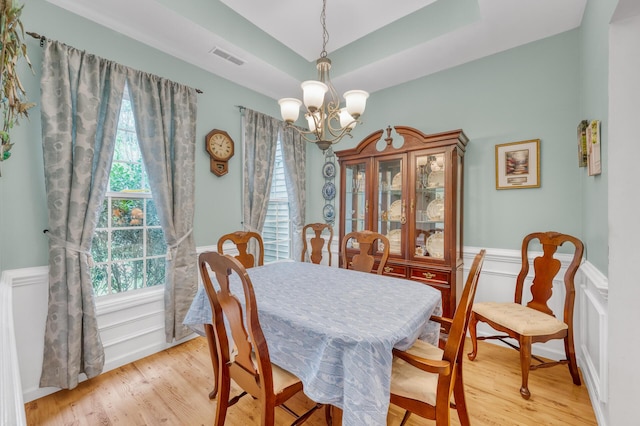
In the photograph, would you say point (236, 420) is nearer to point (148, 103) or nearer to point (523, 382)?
point (523, 382)

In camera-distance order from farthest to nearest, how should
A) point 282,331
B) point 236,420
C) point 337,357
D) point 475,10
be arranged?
point 475,10, point 236,420, point 282,331, point 337,357

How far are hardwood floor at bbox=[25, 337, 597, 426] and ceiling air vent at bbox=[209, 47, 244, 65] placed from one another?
111 inches

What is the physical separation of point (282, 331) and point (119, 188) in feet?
6.72

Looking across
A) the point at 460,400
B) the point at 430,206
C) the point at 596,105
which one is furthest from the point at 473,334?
the point at 596,105

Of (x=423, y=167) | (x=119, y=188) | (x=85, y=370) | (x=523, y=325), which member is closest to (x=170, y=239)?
(x=119, y=188)

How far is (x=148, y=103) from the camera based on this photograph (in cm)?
240

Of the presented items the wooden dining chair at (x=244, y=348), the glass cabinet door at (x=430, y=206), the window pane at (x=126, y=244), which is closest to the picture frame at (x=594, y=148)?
the glass cabinet door at (x=430, y=206)

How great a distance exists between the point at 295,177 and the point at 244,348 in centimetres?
271

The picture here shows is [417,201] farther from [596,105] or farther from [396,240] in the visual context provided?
[596,105]

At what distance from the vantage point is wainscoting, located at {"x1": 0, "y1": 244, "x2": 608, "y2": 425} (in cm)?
144

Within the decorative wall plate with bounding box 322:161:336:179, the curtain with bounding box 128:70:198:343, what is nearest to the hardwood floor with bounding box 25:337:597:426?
the curtain with bounding box 128:70:198:343

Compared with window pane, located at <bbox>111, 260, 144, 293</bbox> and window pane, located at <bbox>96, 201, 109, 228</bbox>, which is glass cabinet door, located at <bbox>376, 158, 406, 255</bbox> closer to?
window pane, located at <bbox>111, 260, 144, 293</bbox>

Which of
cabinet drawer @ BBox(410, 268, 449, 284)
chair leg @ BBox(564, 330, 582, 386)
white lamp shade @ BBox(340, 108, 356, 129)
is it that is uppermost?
white lamp shade @ BBox(340, 108, 356, 129)

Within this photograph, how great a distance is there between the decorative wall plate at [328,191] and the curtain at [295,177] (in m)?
0.29
